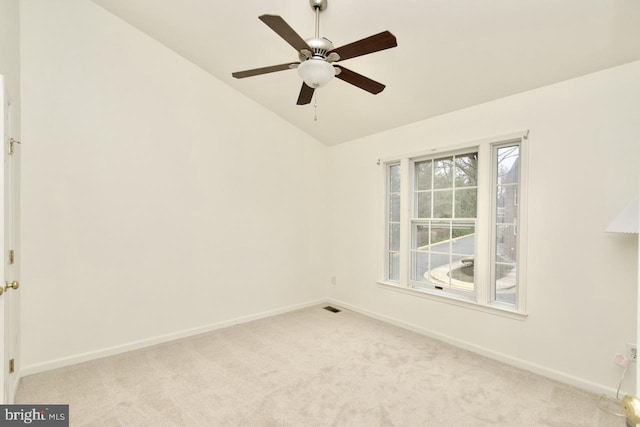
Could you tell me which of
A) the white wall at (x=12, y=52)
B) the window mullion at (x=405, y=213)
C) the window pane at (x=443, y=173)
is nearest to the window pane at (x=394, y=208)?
the window mullion at (x=405, y=213)

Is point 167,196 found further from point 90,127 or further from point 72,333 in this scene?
point 72,333

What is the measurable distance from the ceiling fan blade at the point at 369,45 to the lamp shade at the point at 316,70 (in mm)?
105

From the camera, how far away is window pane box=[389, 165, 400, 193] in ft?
13.3

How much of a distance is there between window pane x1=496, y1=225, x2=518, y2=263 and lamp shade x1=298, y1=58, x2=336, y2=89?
225cm

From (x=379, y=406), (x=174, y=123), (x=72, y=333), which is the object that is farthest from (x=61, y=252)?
(x=379, y=406)

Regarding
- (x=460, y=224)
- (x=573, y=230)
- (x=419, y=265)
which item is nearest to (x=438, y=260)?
(x=419, y=265)

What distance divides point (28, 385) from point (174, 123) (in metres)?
2.64

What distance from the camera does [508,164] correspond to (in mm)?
3018

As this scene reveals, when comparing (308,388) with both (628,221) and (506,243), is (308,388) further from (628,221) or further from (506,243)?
(628,221)

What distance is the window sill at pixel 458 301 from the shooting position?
2865mm

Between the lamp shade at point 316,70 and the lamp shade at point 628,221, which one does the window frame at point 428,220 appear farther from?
the lamp shade at point 316,70

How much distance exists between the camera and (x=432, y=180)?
12.0ft

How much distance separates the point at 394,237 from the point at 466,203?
3.45ft

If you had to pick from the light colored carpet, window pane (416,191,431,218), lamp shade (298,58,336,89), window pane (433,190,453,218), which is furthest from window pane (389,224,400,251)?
lamp shade (298,58,336,89)
